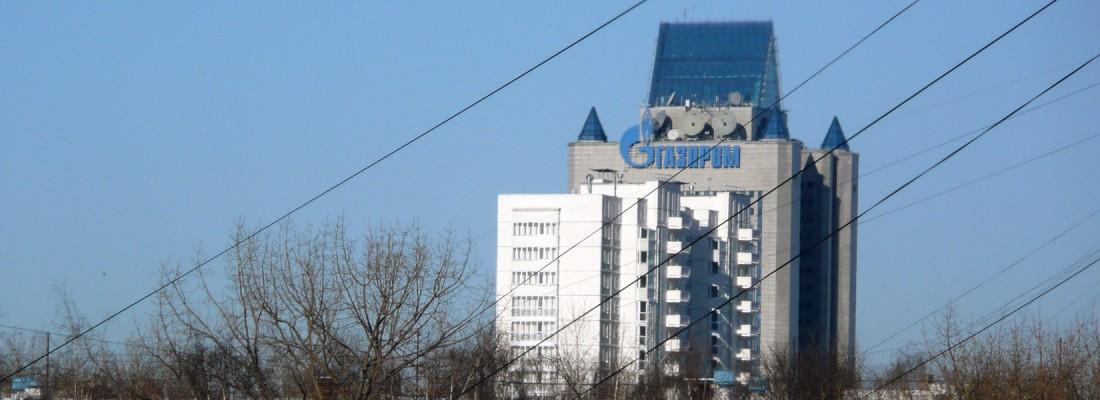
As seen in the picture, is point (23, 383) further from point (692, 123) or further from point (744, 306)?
point (692, 123)

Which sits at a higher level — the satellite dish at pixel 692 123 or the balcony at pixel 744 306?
the satellite dish at pixel 692 123

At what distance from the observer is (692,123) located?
450 ft

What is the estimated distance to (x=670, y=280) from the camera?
361 feet

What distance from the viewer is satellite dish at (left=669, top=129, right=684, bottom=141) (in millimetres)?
136250

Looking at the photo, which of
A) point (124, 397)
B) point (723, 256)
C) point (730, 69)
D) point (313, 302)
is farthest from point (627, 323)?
point (313, 302)

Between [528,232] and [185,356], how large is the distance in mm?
72959

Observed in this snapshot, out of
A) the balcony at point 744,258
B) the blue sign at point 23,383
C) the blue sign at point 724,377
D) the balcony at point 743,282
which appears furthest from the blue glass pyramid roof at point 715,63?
the blue sign at point 23,383

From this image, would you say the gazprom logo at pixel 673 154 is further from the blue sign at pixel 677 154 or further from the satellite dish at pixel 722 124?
the satellite dish at pixel 722 124

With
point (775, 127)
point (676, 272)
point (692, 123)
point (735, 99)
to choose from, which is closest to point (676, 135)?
point (692, 123)

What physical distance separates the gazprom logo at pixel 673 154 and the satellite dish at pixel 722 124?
1247 millimetres

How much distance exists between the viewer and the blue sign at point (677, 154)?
442ft

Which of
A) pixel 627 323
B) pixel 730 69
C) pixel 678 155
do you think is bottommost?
pixel 627 323

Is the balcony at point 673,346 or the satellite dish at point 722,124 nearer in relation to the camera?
the balcony at point 673,346

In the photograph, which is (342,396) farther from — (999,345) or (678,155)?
(678,155)
